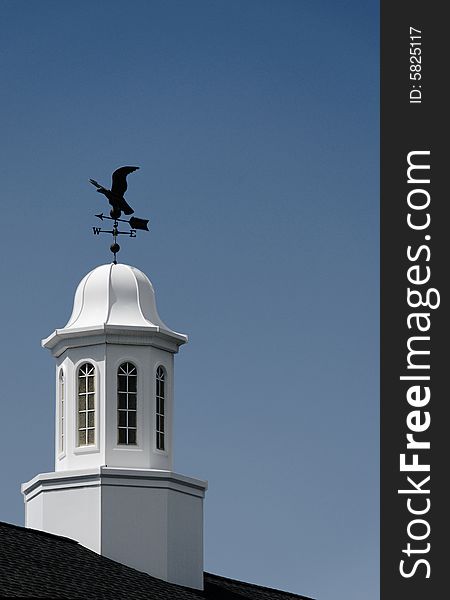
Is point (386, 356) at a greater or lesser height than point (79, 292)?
lesser

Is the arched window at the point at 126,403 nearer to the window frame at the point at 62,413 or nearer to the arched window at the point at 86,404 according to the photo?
the arched window at the point at 86,404

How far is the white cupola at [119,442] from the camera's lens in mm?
37438

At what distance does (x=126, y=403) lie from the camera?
38.5m

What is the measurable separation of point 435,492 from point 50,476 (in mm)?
10463

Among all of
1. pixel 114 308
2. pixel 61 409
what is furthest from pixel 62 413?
pixel 114 308

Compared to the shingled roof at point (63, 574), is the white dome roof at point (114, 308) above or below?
above

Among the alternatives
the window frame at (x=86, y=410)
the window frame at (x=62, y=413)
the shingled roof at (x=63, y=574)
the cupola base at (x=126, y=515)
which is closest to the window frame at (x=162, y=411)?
the cupola base at (x=126, y=515)

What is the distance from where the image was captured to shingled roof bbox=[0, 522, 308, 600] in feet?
101

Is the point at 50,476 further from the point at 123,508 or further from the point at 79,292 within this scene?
the point at 79,292

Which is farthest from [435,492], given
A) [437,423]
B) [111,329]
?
[111,329]

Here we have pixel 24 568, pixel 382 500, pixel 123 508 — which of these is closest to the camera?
pixel 382 500

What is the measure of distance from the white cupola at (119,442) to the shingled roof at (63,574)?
872 mm

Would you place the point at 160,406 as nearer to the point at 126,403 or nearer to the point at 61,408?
the point at 126,403

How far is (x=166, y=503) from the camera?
124 feet
